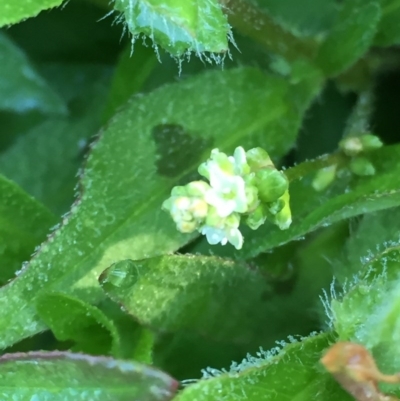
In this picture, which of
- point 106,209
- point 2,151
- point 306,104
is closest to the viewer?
point 106,209

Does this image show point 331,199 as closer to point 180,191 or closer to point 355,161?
point 355,161

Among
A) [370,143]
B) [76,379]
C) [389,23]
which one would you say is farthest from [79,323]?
[389,23]

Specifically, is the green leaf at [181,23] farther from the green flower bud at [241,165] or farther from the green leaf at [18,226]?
the green leaf at [18,226]

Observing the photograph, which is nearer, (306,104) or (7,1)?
(7,1)

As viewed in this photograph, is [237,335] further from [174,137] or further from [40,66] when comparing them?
[40,66]

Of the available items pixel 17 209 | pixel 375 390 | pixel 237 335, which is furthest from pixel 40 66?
pixel 375 390

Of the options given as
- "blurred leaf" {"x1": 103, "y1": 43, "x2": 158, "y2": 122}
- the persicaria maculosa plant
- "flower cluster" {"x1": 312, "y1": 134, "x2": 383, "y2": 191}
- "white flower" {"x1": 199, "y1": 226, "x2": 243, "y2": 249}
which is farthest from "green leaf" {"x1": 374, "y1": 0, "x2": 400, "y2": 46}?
"white flower" {"x1": 199, "y1": 226, "x2": 243, "y2": 249}
